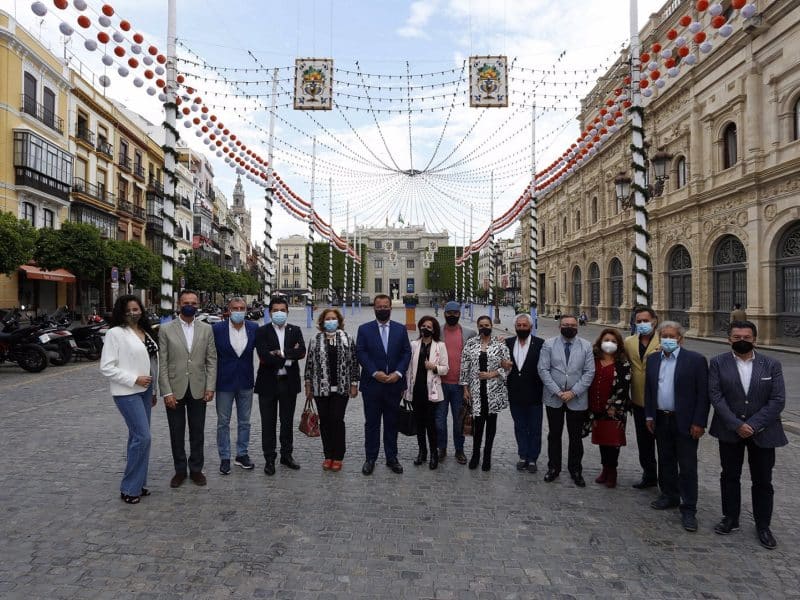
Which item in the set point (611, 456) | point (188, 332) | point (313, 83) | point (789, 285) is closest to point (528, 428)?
point (611, 456)

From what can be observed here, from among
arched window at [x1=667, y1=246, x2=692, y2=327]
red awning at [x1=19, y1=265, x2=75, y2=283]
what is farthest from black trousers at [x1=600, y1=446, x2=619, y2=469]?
red awning at [x1=19, y1=265, x2=75, y2=283]

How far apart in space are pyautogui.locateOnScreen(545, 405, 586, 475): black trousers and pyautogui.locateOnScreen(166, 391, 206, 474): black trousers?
11.0ft

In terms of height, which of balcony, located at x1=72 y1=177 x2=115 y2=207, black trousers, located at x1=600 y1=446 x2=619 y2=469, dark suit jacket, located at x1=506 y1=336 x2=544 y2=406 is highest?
balcony, located at x1=72 y1=177 x2=115 y2=207

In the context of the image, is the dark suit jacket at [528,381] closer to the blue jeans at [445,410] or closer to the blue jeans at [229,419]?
the blue jeans at [445,410]

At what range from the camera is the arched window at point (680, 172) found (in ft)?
72.6

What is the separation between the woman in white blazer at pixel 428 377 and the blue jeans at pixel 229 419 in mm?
1663

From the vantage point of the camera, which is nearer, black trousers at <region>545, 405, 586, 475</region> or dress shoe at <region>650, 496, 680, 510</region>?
dress shoe at <region>650, 496, 680, 510</region>

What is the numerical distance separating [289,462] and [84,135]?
30.6 m

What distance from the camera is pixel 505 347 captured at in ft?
17.7

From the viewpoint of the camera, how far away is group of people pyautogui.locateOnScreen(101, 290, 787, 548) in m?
4.21

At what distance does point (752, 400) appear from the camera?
385cm

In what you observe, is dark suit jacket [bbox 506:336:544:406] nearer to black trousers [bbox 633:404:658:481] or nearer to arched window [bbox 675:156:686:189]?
black trousers [bbox 633:404:658:481]

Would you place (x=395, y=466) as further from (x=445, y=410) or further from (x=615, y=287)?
(x=615, y=287)

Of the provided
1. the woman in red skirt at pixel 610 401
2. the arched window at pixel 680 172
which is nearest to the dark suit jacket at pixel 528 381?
the woman in red skirt at pixel 610 401
